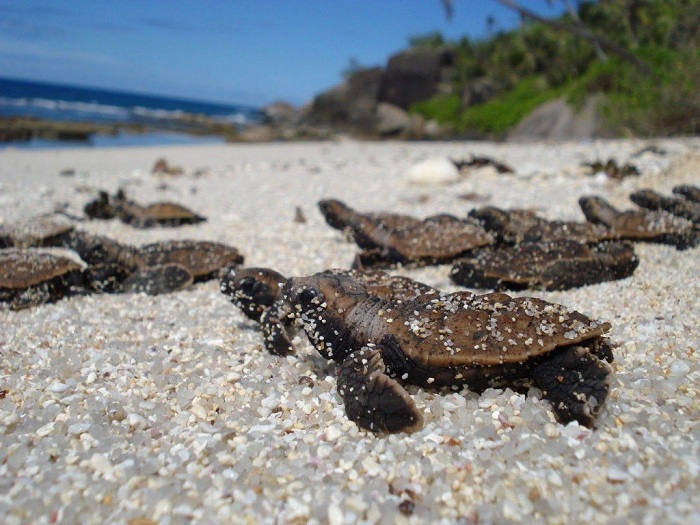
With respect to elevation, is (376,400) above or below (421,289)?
below

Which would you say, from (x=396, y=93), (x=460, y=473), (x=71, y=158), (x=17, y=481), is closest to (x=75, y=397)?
(x=17, y=481)

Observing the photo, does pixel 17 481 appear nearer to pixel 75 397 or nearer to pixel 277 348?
pixel 75 397

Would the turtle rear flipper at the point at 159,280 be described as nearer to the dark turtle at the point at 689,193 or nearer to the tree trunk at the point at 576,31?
the dark turtle at the point at 689,193

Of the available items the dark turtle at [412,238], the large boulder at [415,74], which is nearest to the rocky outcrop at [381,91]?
the large boulder at [415,74]

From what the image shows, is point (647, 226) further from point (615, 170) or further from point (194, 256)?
point (615, 170)

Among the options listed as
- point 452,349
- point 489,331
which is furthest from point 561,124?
point 452,349

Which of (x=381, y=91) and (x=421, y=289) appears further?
(x=381, y=91)
